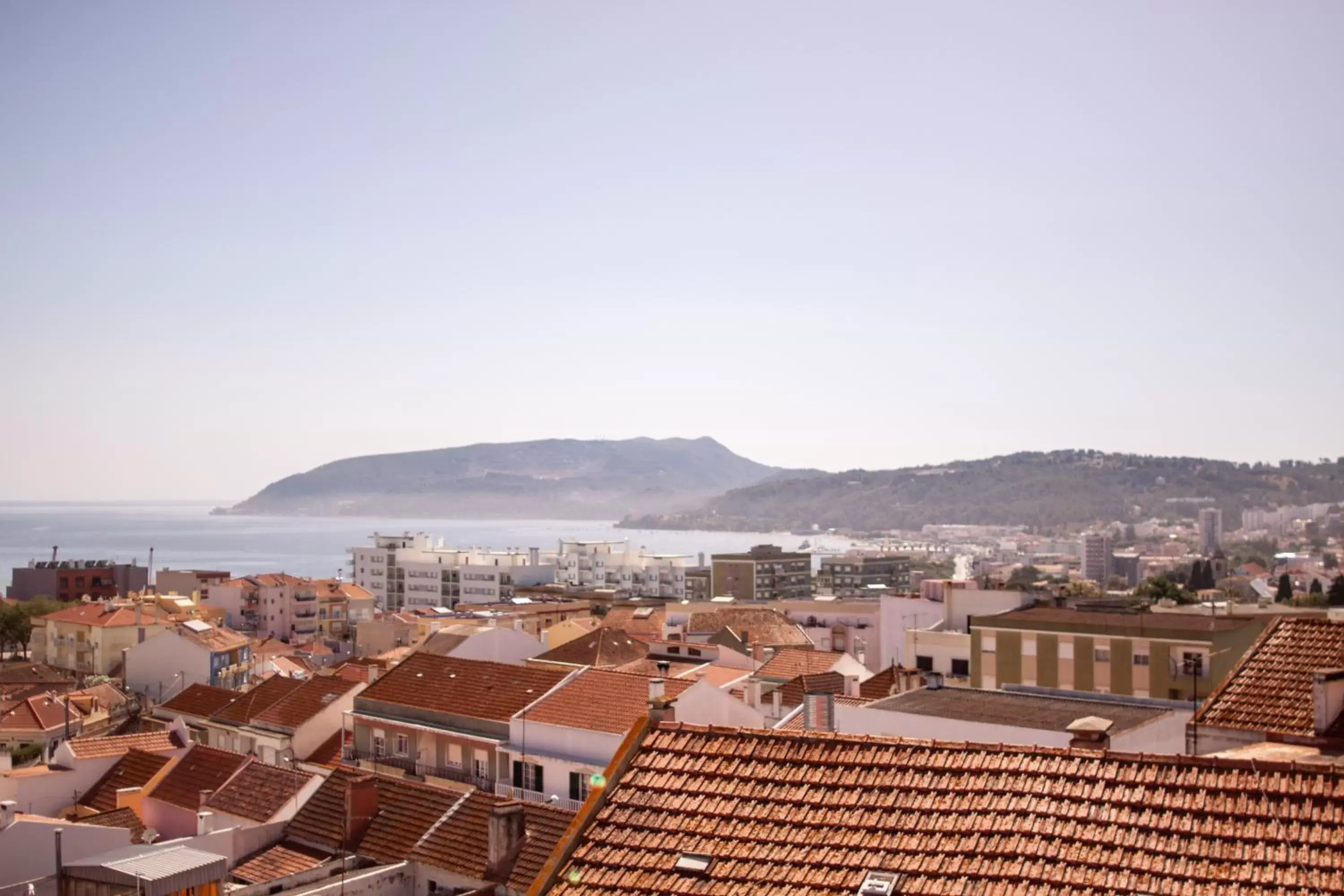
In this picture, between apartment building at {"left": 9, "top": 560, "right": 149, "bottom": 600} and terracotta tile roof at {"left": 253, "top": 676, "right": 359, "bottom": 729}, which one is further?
apartment building at {"left": 9, "top": 560, "right": 149, "bottom": 600}

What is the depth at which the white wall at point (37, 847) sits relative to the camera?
72.6 ft

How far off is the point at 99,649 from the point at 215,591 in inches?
1290

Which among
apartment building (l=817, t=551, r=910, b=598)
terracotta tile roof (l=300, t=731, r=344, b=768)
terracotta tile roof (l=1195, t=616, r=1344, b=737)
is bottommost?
apartment building (l=817, t=551, r=910, b=598)

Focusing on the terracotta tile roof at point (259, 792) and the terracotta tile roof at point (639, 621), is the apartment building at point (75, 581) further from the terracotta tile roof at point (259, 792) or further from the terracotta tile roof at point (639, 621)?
the terracotta tile roof at point (259, 792)

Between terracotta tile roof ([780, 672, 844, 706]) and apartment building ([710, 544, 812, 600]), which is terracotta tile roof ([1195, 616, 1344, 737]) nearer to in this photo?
terracotta tile roof ([780, 672, 844, 706])

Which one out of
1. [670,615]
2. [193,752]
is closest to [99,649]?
[670,615]

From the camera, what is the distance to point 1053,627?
123ft

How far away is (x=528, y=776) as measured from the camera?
2772 centimetres

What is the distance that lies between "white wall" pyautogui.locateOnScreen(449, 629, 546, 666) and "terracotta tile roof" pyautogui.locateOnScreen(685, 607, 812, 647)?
46.0 feet

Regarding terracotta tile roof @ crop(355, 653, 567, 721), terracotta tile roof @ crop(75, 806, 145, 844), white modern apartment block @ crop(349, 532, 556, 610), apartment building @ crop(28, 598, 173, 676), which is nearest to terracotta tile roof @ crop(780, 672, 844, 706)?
terracotta tile roof @ crop(355, 653, 567, 721)

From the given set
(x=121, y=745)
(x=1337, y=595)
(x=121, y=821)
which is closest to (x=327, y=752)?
(x=121, y=745)

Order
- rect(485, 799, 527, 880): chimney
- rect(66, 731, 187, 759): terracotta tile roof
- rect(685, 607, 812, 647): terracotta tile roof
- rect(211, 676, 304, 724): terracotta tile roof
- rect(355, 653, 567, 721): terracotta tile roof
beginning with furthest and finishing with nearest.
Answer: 1. rect(685, 607, 812, 647): terracotta tile roof
2. rect(211, 676, 304, 724): terracotta tile roof
3. rect(66, 731, 187, 759): terracotta tile roof
4. rect(355, 653, 567, 721): terracotta tile roof
5. rect(485, 799, 527, 880): chimney

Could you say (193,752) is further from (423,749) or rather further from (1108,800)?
(1108,800)

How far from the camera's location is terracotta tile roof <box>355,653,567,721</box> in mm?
29359
